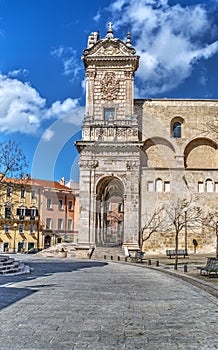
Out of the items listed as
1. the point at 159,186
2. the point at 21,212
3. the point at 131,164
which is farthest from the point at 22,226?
the point at 131,164

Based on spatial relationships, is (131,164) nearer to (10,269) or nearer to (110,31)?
(110,31)

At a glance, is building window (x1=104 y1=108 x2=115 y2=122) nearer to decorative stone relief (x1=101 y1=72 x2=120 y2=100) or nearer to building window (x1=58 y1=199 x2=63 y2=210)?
decorative stone relief (x1=101 y1=72 x2=120 y2=100)

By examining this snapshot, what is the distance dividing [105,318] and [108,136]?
93.1 ft

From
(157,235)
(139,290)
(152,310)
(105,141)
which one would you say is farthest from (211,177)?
(152,310)

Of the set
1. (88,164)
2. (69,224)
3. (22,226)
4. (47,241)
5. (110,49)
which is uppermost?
(110,49)

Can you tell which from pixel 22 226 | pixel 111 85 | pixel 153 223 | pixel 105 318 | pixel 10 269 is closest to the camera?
pixel 105 318

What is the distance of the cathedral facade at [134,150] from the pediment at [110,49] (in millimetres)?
88

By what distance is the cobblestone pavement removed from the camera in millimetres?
5859

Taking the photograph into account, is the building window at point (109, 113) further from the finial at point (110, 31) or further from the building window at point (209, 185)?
the building window at point (209, 185)

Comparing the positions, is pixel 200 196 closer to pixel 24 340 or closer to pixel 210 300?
pixel 210 300

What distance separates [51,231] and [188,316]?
47.6m

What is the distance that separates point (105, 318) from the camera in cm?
758

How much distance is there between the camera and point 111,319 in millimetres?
7504

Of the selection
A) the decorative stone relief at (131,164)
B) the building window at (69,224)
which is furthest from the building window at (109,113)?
the building window at (69,224)
